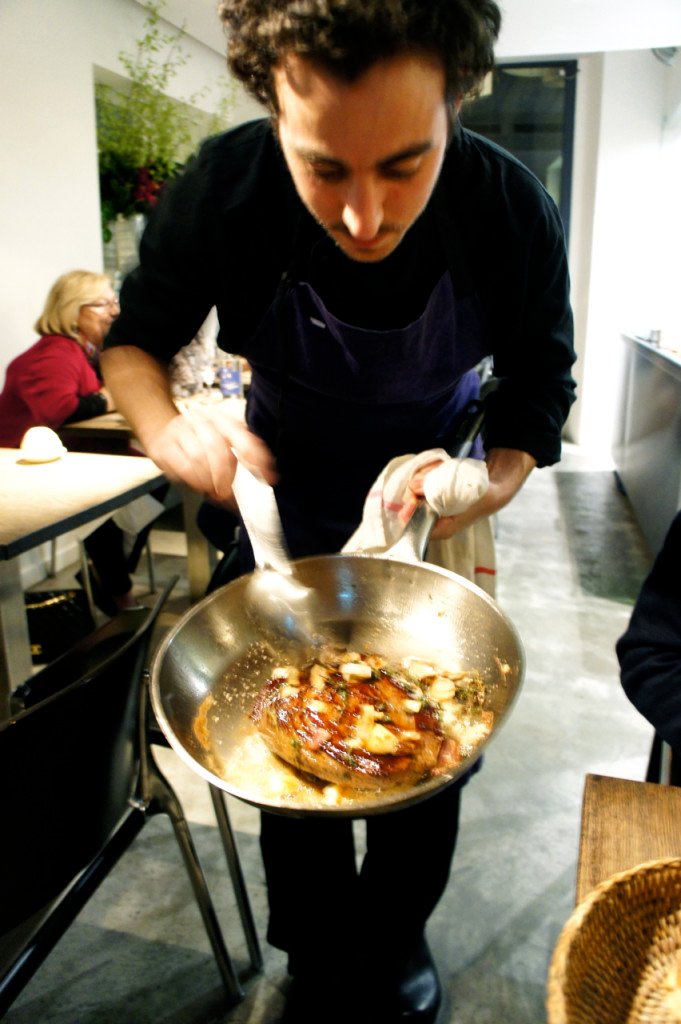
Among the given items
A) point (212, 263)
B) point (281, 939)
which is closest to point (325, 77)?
point (212, 263)

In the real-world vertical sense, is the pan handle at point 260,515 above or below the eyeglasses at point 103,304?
below

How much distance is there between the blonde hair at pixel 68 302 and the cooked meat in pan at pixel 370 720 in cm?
276

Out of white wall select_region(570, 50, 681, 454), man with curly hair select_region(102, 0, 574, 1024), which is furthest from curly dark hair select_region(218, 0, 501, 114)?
white wall select_region(570, 50, 681, 454)

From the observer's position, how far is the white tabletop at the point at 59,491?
1751mm

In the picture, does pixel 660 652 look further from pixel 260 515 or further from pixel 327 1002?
pixel 327 1002

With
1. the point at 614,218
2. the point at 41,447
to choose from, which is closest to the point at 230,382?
the point at 41,447

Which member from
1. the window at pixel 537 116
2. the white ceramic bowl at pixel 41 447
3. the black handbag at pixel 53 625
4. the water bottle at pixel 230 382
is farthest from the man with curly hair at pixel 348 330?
the window at pixel 537 116

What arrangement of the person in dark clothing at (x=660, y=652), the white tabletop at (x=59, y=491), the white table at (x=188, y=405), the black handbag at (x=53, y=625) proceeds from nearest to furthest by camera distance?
1. the person in dark clothing at (x=660, y=652)
2. the white tabletop at (x=59, y=491)
3. the black handbag at (x=53, y=625)
4. the white table at (x=188, y=405)

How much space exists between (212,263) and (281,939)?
1.18 meters

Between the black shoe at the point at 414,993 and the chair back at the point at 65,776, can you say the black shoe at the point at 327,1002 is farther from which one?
the chair back at the point at 65,776

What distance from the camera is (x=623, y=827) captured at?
0.76 meters

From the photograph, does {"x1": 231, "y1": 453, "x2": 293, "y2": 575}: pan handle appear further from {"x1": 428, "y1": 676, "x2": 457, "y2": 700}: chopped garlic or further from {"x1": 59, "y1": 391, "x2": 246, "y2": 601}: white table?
{"x1": 59, "y1": 391, "x2": 246, "y2": 601}: white table

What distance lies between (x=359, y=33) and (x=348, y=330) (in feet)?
1.51

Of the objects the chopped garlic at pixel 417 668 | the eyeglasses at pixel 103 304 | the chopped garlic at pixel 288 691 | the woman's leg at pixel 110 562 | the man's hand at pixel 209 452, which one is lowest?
the woman's leg at pixel 110 562
